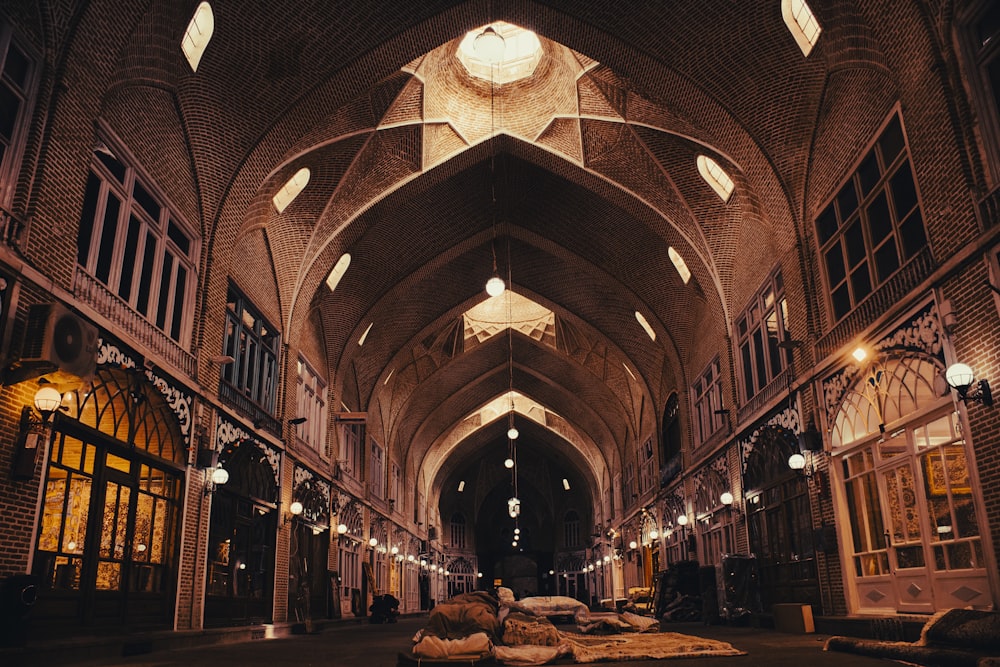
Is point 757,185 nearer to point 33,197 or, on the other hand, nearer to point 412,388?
point 33,197

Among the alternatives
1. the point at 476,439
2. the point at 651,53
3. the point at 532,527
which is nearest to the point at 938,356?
the point at 651,53

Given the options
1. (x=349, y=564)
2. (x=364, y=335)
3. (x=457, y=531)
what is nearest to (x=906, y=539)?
(x=364, y=335)

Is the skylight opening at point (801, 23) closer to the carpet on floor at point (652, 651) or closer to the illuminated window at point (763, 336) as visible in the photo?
the illuminated window at point (763, 336)

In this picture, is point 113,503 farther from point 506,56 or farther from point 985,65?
point 506,56

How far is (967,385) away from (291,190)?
12.3 metres

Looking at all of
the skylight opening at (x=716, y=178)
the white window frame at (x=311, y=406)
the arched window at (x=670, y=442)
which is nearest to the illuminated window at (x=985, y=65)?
the skylight opening at (x=716, y=178)

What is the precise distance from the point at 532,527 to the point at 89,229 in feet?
138

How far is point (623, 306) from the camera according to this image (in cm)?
2203

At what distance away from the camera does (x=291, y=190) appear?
1562 centimetres

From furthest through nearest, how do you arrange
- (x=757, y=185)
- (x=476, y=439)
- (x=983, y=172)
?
(x=476, y=439) → (x=757, y=185) → (x=983, y=172)

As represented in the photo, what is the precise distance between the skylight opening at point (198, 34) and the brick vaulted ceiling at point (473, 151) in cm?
12

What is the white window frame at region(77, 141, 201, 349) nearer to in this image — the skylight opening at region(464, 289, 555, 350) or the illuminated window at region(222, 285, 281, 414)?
the illuminated window at region(222, 285, 281, 414)

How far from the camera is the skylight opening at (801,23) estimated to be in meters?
11.1

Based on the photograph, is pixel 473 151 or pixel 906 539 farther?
pixel 473 151
